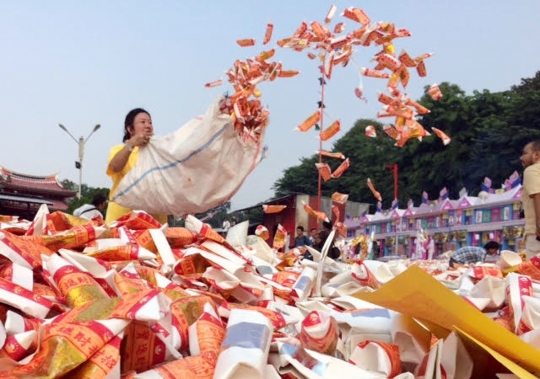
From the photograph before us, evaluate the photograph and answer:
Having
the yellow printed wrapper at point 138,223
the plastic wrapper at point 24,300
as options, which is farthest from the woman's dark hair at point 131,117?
the plastic wrapper at point 24,300

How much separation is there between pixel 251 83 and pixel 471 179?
25623mm

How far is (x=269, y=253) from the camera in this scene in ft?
6.51

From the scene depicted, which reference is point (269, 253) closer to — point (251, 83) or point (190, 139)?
point (190, 139)

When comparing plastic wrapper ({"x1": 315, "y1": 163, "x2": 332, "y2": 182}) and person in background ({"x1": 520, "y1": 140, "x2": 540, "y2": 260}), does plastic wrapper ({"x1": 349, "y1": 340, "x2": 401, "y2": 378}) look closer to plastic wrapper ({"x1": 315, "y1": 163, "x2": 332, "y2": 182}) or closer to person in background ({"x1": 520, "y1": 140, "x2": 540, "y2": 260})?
plastic wrapper ({"x1": 315, "y1": 163, "x2": 332, "y2": 182})

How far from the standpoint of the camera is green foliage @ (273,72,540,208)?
23.9m

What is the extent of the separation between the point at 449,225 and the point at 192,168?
12.3 m

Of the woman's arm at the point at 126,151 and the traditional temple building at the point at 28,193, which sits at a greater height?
the woman's arm at the point at 126,151

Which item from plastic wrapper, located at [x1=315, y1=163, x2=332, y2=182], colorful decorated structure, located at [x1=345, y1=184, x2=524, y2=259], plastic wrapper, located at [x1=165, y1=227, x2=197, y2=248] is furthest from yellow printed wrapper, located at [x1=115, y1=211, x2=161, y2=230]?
colorful decorated structure, located at [x1=345, y1=184, x2=524, y2=259]

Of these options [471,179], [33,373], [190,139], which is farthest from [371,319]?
[471,179]

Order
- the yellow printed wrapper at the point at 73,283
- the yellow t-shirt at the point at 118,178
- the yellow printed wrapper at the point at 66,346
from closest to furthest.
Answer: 1. the yellow printed wrapper at the point at 66,346
2. the yellow printed wrapper at the point at 73,283
3. the yellow t-shirt at the point at 118,178

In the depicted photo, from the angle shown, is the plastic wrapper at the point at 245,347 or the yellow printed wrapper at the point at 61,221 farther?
the yellow printed wrapper at the point at 61,221

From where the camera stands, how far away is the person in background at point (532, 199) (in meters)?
3.35

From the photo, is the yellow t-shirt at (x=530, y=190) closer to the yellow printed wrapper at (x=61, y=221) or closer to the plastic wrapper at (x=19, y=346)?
the yellow printed wrapper at (x=61, y=221)

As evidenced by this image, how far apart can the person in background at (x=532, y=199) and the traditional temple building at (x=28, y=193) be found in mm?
25328
